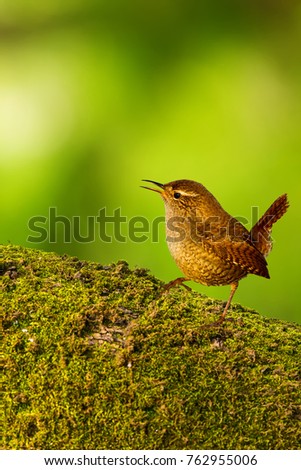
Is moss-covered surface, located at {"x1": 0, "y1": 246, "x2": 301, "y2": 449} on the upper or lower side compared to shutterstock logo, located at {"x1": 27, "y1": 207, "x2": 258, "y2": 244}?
lower

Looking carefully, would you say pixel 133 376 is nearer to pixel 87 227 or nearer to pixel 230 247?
pixel 230 247

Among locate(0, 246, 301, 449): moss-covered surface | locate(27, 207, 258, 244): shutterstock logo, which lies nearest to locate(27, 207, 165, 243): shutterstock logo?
locate(27, 207, 258, 244): shutterstock logo

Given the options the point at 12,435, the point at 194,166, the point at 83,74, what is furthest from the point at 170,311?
the point at 83,74

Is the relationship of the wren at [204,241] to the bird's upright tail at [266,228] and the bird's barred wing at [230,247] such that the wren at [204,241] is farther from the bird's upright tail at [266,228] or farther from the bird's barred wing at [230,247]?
the bird's upright tail at [266,228]

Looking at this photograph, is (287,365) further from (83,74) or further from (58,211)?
(83,74)

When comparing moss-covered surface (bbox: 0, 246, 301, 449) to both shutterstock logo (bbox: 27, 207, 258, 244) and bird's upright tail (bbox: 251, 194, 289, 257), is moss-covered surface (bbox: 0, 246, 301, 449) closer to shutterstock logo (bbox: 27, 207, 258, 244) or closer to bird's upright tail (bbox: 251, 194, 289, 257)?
bird's upright tail (bbox: 251, 194, 289, 257)
